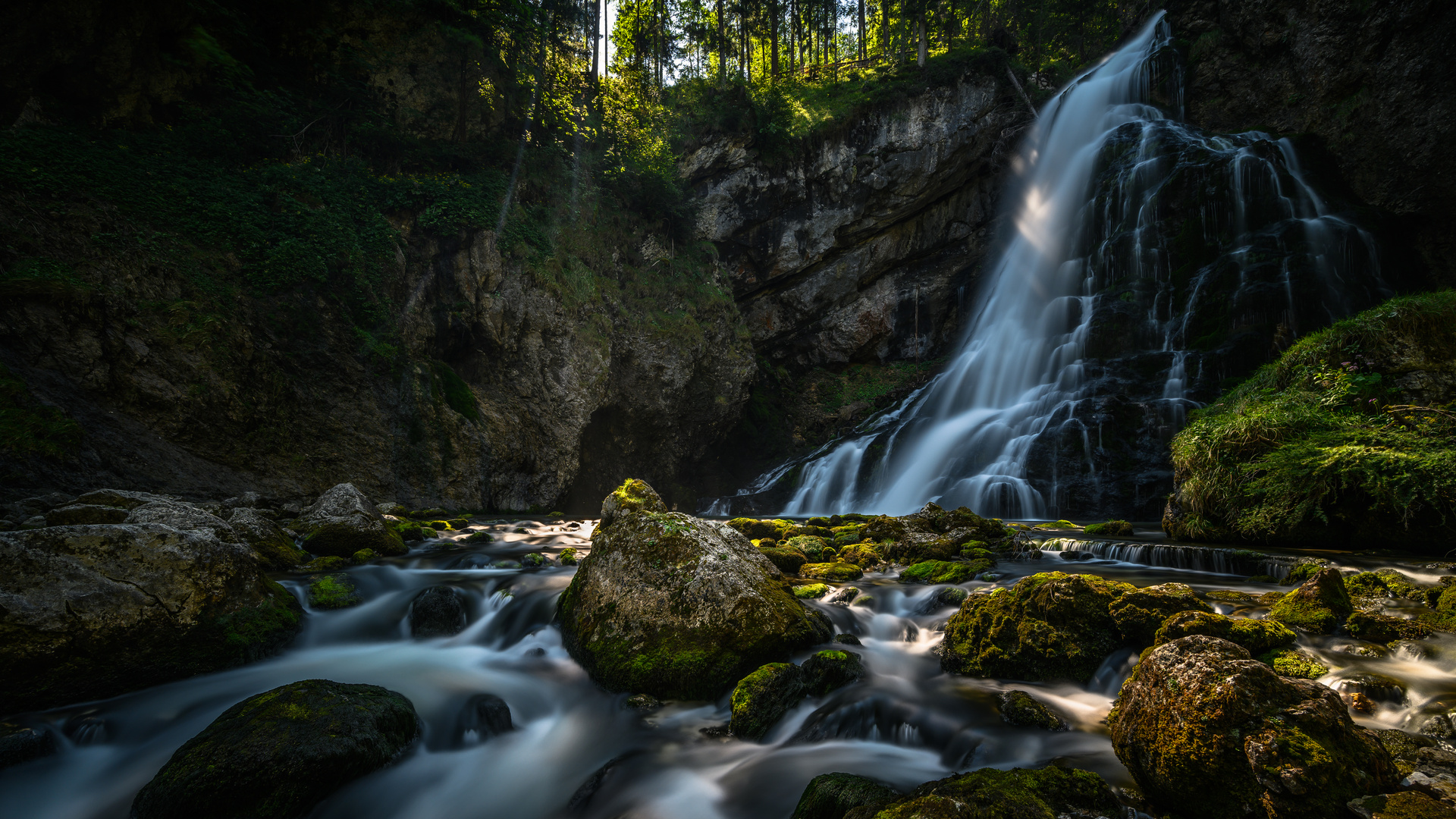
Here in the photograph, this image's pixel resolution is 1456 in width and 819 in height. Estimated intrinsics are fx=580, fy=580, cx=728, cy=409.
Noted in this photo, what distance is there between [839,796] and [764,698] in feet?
3.96

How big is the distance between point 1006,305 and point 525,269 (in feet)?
51.5

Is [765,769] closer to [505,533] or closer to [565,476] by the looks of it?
[505,533]

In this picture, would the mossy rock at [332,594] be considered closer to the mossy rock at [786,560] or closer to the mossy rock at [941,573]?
the mossy rock at [786,560]

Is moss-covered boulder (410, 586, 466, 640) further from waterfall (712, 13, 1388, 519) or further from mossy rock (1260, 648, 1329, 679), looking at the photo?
waterfall (712, 13, 1388, 519)

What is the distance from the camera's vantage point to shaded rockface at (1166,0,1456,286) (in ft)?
44.5

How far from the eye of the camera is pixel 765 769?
11.8 ft

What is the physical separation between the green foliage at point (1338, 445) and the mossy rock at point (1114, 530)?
989mm

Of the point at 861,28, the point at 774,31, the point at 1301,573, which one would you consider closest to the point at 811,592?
the point at 1301,573

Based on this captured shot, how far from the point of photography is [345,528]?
25.9 feet

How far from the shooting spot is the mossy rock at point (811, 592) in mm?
6207

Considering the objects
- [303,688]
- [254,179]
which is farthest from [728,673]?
[254,179]

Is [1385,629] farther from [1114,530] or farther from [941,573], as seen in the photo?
[1114,530]

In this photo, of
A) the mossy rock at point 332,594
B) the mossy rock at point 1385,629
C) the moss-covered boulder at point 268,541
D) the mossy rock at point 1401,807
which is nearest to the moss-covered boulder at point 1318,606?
the mossy rock at point 1385,629

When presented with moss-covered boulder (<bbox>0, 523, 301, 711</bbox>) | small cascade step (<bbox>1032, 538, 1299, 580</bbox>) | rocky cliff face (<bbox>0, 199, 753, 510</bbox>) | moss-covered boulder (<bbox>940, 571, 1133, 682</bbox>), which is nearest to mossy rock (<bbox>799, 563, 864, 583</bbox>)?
moss-covered boulder (<bbox>940, 571, 1133, 682</bbox>)
